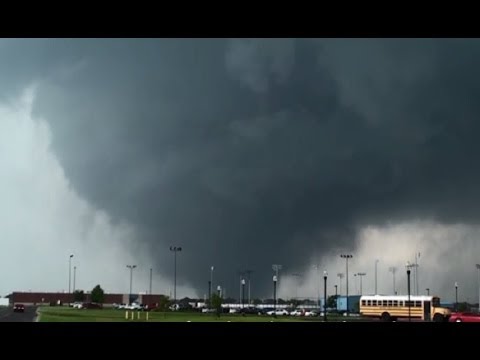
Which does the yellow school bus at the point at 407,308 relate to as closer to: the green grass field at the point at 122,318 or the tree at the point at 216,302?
the green grass field at the point at 122,318

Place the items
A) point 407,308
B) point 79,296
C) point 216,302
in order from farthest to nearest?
point 79,296, point 216,302, point 407,308

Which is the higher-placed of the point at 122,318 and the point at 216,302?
the point at 122,318

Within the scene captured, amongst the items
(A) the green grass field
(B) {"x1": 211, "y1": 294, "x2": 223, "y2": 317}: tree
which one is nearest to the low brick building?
(B) {"x1": 211, "y1": 294, "x2": 223, "y2": 317}: tree

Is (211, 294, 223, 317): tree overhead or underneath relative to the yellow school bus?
underneath

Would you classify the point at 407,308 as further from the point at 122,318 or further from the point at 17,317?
the point at 17,317

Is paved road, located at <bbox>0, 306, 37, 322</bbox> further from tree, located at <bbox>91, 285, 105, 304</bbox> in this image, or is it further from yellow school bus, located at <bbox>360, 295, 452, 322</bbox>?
tree, located at <bbox>91, 285, 105, 304</bbox>

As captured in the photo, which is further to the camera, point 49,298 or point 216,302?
point 49,298

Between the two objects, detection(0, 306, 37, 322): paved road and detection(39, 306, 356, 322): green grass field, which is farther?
detection(39, 306, 356, 322): green grass field

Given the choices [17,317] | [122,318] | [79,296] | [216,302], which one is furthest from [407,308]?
[79,296]
